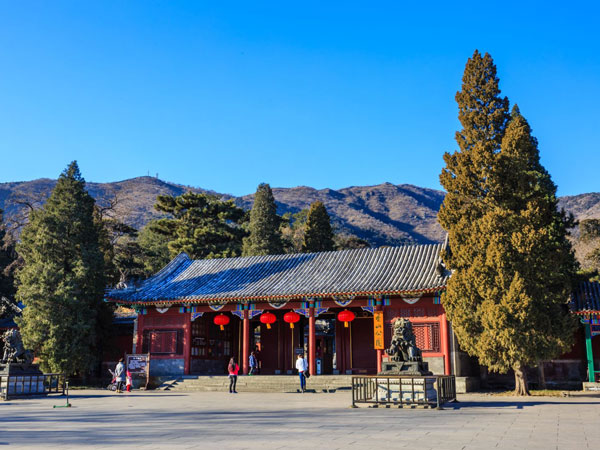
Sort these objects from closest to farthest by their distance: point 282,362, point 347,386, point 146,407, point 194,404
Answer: point 146,407 < point 194,404 < point 347,386 < point 282,362

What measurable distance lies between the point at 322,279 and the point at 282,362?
4.97 metres

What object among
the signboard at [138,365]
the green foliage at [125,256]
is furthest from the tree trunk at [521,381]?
the green foliage at [125,256]

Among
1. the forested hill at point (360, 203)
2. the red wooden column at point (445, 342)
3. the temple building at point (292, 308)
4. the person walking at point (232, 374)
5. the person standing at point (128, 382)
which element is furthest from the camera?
the forested hill at point (360, 203)

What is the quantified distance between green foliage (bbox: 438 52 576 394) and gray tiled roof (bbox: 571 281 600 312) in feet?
5.88

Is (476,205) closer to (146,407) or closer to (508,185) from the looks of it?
(508,185)

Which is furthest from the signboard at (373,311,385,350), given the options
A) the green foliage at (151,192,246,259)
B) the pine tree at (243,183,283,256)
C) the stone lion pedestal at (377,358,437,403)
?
the green foliage at (151,192,246,259)

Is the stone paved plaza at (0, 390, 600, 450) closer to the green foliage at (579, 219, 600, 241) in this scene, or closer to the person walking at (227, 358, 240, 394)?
the person walking at (227, 358, 240, 394)

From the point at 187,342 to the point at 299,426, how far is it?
1457 centimetres

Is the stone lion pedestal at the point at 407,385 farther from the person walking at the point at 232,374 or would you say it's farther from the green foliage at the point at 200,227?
the green foliage at the point at 200,227

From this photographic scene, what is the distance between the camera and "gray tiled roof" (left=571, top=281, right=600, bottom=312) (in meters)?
18.9

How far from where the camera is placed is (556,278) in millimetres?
16922

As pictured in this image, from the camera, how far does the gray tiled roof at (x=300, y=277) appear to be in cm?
2078

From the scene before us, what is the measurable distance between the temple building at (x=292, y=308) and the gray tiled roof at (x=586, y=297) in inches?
171

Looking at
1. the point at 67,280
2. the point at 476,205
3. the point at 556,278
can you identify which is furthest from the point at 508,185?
the point at 67,280
